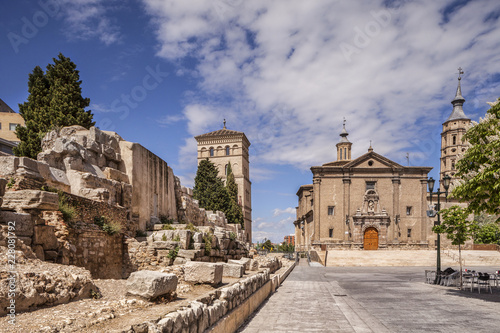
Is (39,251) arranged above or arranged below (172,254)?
above

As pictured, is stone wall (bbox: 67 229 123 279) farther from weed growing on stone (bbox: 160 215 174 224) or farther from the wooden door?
the wooden door

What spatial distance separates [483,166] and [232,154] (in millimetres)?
60211

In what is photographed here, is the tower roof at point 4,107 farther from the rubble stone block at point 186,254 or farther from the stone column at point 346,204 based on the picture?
the stone column at point 346,204

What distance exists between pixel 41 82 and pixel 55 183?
53.6 ft

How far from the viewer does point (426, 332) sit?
7176 mm

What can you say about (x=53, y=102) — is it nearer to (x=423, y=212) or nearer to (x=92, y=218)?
(x=92, y=218)

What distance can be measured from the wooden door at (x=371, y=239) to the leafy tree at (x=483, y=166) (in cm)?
3626

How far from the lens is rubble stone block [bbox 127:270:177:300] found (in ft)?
16.7

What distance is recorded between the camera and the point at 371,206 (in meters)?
46.7

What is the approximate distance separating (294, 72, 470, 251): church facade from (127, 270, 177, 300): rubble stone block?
40.9 meters

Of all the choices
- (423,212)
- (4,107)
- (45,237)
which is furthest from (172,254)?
(423,212)

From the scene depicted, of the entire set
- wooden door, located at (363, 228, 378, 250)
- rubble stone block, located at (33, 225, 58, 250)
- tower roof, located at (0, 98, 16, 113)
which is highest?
tower roof, located at (0, 98, 16, 113)

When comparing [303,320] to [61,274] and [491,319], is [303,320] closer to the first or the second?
[491,319]

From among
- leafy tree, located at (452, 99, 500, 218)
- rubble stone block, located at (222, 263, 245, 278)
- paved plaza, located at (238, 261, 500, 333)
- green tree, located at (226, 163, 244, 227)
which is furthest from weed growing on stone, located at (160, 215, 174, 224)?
green tree, located at (226, 163, 244, 227)
